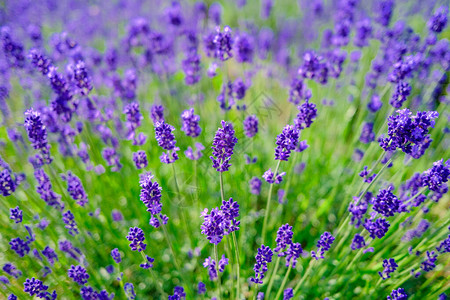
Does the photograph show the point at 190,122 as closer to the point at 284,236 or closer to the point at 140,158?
the point at 140,158

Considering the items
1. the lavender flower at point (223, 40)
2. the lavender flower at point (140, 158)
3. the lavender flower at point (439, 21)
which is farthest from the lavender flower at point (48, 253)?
the lavender flower at point (439, 21)

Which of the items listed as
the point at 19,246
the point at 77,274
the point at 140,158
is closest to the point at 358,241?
the point at 140,158

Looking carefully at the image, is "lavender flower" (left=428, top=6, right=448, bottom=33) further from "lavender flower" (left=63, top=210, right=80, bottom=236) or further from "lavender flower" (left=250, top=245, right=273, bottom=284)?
"lavender flower" (left=63, top=210, right=80, bottom=236)

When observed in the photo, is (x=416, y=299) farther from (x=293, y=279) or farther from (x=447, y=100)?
(x=447, y=100)

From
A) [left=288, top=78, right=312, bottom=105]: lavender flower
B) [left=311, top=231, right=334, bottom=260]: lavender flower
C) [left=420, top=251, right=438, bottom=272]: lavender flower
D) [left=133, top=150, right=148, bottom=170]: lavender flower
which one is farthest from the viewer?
[left=288, top=78, right=312, bottom=105]: lavender flower

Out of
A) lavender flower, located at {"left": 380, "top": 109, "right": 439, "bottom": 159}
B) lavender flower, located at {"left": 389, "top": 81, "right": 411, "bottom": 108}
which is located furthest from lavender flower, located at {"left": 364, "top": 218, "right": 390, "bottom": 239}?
lavender flower, located at {"left": 389, "top": 81, "right": 411, "bottom": 108}

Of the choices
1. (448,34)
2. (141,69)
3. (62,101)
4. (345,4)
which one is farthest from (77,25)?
(448,34)

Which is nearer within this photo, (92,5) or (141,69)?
(141,69)
